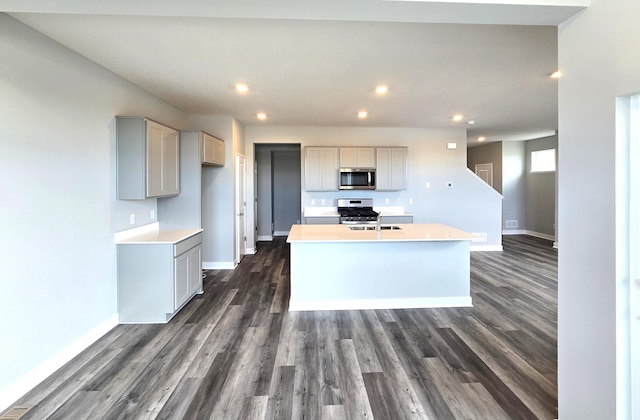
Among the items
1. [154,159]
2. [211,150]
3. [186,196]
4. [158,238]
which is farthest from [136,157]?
[211,150]

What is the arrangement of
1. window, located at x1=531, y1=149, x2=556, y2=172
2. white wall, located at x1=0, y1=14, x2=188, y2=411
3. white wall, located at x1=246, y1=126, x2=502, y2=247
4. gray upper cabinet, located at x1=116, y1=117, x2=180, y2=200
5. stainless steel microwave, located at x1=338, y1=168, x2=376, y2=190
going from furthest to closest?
window, located at x1=531, y1=149, x2=556, y2=172, white wall, located at x1=246, y1=126, x2=502, y2=247, stainless steel microwave, located at x1=338, y1=168, x2=376, y2=190, gray upper cabinet, located at x1=116, y1=117, x2=180, y2=200, white wall, located at x1=0, y1=14, x2=188, y2=411

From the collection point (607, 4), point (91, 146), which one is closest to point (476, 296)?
point (607, 4)

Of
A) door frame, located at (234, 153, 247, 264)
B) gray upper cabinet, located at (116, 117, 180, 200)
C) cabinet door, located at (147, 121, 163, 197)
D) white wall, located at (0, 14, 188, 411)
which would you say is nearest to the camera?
white wall, located at (0, 14, 188, 411)

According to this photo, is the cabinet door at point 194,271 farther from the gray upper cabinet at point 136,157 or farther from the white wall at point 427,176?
the white wall at point 427,176

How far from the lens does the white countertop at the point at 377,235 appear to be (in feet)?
10.8

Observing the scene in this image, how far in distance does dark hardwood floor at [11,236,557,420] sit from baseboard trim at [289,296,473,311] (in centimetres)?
9

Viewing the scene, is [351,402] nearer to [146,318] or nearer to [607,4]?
[146,318]

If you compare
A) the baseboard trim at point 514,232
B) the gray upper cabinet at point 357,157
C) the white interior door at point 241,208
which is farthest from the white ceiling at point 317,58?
the baseboard trim at point 514,232

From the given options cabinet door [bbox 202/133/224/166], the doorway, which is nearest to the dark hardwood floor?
cabinet door [bbox 202/133/224/166]

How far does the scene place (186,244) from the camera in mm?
3543

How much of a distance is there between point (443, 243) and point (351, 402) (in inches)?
86.9

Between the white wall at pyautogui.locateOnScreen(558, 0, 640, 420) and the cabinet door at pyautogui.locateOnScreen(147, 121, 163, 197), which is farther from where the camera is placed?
the cabinet door at pyautogui.locateOnScreen(147, 121, 163, 197)

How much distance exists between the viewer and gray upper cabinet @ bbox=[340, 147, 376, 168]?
5898 mm

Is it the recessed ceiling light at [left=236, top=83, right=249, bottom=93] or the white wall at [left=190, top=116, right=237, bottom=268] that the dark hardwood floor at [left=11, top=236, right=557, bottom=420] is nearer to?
the white wall at [left=190, top=116, right=237, bottom=268]
